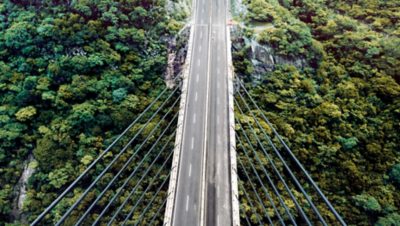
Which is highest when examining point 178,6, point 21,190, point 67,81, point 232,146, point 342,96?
point 178,6

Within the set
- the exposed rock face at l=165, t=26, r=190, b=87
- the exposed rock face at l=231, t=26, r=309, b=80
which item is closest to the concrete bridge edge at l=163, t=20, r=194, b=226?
the exposed rock face at l=165, t=26, r=190, b=87

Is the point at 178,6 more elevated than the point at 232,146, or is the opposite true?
the point at 178,6

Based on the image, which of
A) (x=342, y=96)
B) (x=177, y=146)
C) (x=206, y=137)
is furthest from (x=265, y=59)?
(x=177, y=146)

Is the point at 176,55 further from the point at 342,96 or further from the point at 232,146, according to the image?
the point at 342,96

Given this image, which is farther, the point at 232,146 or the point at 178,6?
the point at 178,6

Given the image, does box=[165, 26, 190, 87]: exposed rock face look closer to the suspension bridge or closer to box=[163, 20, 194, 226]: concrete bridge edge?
box=[163, 20, 194, 226]: concrete bridge edge

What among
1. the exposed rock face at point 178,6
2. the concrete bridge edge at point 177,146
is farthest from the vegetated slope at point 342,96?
the exposed rock face at point 178,6

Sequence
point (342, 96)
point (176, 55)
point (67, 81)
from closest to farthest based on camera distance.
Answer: point (67, 81), point (342, 96), point (176, 55)

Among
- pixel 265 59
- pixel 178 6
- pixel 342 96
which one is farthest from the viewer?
pixel 178 6
